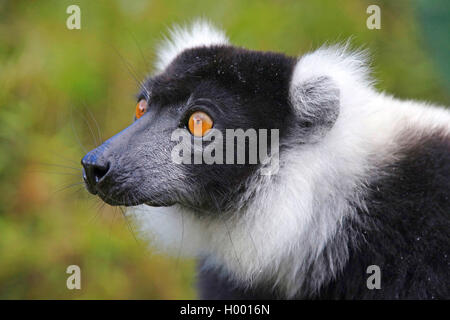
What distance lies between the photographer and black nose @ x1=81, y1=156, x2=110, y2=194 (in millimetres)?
3019

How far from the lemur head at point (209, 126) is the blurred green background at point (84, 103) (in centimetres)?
246

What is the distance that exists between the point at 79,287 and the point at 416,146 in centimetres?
378

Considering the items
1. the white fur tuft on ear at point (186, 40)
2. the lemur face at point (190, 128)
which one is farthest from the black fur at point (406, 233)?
the white fur tuft on ear at point (186, 40)

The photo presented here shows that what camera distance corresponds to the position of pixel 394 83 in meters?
7.29

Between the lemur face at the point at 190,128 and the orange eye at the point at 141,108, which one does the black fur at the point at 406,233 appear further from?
the orange eye at the point at 141,108

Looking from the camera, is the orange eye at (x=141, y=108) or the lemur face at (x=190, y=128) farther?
the orange eye at (x=141, y=108)

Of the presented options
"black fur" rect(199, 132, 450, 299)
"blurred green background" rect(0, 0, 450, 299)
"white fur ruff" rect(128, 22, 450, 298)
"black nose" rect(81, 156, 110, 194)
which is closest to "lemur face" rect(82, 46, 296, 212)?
"black nose" rect(81, 156, 110, 194)

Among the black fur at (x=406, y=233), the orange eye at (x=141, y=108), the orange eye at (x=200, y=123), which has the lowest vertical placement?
the black fur at (x=406, y=233)

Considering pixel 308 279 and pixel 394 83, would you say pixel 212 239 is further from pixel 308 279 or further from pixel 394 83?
pixel 394 83

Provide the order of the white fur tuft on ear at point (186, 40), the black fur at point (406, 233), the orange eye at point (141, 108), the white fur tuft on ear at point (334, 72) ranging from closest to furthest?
the black fur at point (406, 233)
the white fur tuft on ear at point (334, 72)
the orange eye at point (141, 108)
the white fur tuft on ear at point (186, 40)

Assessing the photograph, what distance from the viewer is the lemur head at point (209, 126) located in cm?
313

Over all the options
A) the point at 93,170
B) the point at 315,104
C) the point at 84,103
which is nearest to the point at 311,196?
the point at 315,104

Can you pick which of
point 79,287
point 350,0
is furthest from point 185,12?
point 79,287
